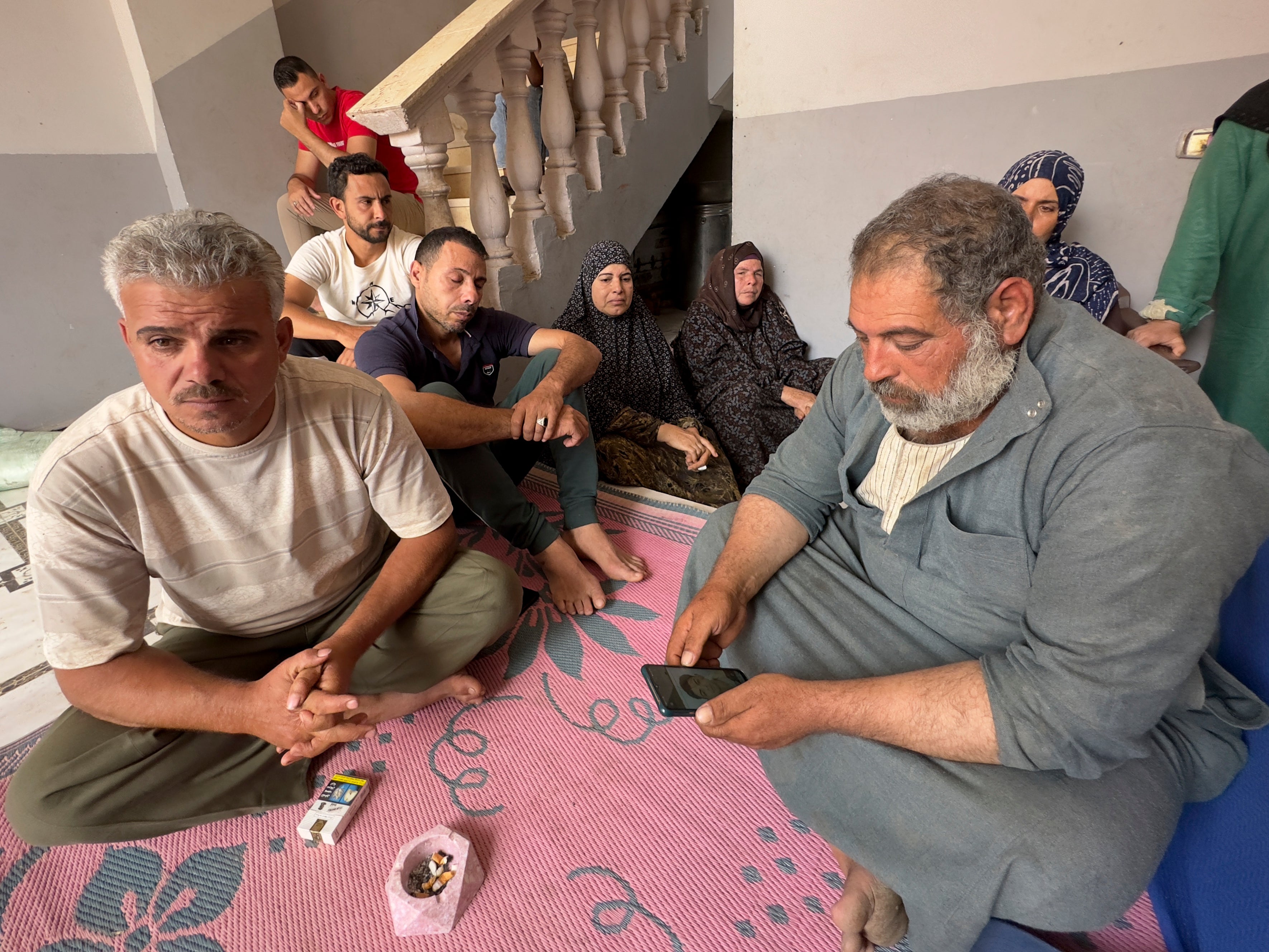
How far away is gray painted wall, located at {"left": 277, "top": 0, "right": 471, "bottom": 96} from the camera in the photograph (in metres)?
3.64

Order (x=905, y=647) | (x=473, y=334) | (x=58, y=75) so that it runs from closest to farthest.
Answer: (x=905, y=647)
(x=473, y=334)
(x=58, y=75)

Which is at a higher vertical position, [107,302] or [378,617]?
[107,302]

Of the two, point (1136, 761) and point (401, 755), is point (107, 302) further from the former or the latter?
point (1136, 761)

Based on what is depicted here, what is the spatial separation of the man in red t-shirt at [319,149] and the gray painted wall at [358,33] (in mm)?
928

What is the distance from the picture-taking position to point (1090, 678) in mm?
780

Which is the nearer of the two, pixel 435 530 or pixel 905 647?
pixel 905 647

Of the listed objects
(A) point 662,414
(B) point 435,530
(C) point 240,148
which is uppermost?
(C) point 240,148

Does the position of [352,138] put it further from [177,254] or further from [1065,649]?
[1065,649]

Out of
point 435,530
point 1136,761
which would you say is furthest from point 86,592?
point 1136,761

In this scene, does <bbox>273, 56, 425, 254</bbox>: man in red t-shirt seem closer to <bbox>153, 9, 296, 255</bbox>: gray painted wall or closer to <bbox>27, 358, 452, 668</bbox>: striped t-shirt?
<bbox>153, 9, 296, 255</bbox>: gray painted wall

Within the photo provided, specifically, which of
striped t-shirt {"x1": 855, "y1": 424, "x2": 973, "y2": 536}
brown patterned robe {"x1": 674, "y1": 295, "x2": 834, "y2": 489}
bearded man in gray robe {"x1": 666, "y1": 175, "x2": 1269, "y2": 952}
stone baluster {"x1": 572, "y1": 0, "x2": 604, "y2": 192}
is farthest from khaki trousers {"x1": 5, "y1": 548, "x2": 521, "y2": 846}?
stone baluster {"x1": 572, "y1": 0, "x2": 604, "y2": 192}

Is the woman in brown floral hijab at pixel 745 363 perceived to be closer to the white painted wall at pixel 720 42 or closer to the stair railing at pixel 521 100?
the stair railing at pixel 521 100

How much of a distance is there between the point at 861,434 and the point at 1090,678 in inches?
21.2

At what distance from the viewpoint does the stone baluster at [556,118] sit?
2.61m
